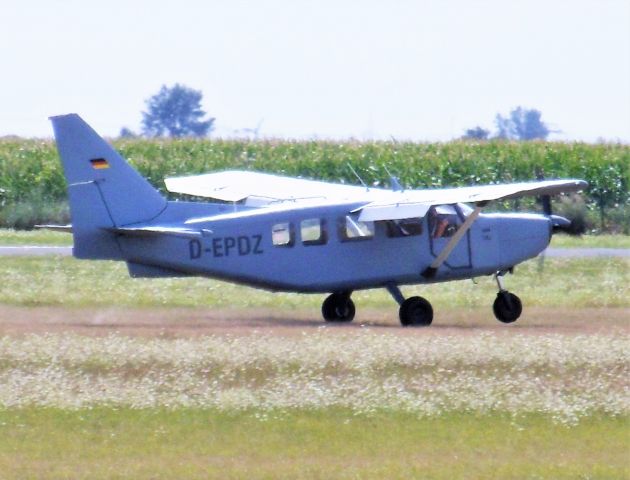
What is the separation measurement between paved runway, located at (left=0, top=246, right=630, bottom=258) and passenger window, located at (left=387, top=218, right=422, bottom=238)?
11813mm

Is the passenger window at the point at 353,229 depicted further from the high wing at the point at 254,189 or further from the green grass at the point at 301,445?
the green grass at the point at 301,445

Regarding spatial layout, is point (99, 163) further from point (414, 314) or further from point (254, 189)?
point (254, 189)

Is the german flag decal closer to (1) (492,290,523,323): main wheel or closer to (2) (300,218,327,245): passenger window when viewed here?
(2) (300,218,327,245): passenger window

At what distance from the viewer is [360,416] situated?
14023 millimetres

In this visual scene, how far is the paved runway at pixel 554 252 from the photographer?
107 feet

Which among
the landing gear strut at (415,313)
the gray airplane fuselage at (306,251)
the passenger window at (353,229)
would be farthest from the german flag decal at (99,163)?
the landing gear strut at (415,313)

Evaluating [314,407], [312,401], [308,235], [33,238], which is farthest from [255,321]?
[33,238]

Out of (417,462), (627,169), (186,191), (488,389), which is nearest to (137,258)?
(186,191)

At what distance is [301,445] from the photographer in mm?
12969

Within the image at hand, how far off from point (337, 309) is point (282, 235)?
1.73 metres

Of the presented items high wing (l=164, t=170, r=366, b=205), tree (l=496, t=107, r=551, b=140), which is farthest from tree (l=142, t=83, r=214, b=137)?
high wing (l=164, t=170, r=366, b=205)

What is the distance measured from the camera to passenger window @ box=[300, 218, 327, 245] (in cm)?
2158

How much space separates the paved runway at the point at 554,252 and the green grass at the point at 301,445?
1875 cm

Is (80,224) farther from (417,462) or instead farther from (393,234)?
(417,462)
